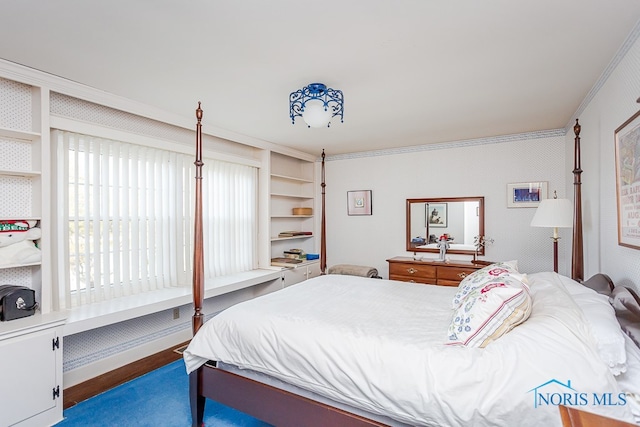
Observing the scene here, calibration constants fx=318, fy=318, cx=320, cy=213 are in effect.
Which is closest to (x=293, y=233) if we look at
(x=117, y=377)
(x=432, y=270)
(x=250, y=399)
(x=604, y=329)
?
(x=432, y=270)

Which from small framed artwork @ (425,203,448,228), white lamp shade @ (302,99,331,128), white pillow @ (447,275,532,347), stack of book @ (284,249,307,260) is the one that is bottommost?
stack of book @ (284,249,307,260)

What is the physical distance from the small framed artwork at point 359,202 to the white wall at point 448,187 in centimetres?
8

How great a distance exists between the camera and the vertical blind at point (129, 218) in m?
2.69

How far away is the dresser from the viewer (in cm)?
388

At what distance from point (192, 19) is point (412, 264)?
140 inches

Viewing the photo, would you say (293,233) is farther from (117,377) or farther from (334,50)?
(334,50)

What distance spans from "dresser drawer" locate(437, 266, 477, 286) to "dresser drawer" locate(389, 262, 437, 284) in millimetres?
77

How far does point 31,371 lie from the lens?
6.70ft

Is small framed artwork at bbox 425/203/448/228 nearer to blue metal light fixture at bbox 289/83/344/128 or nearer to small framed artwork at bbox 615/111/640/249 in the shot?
small framed artwork at bbox 615/111/640/249

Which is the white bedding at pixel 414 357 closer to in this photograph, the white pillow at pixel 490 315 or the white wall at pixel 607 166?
the white pillow at pixel 490 315

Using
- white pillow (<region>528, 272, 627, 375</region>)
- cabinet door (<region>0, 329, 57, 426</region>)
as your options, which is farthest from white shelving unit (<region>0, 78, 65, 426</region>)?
white pillow (<region>528, 272, 627, 375</region>)

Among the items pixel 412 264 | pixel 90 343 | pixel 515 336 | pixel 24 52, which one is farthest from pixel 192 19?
pixel 412 264

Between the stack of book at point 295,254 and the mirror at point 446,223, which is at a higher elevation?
the mirror at point 446,223

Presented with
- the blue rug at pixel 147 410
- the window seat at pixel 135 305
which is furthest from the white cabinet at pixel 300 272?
the blue rug at pixel 147 410
